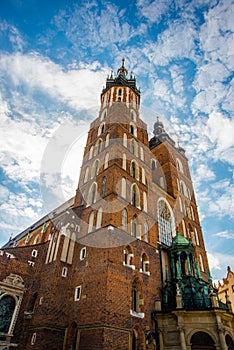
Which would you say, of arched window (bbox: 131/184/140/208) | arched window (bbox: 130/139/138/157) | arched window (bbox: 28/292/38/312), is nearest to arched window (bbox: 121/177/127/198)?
arched window (bbox: 131/184/140/208)

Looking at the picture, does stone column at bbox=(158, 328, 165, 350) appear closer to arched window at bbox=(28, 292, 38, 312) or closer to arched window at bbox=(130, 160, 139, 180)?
arched window at bbox=(28, 292, 38, 312)

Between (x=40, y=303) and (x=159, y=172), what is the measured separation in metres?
20.6

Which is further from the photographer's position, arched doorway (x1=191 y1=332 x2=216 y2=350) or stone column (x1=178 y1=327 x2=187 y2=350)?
arched doorway (x1=191 y1=332 x2=216 y2=350)

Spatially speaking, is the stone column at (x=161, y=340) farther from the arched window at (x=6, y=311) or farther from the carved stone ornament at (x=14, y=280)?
the carved stone ornament at (x=14, y=280)

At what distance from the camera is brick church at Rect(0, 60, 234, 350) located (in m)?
15.6

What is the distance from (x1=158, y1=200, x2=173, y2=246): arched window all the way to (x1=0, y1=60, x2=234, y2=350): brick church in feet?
0.34

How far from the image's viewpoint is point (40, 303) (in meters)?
17.5

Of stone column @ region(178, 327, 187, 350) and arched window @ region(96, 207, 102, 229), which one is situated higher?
arched window @ region(96, 207, 102, 229)

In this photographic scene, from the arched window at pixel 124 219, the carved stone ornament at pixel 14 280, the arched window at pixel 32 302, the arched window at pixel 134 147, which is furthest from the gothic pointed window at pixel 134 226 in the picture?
the carved stone ornament at pixel 14 280

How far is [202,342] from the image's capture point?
15547 mm

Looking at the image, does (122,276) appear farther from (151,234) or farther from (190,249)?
(190,249)

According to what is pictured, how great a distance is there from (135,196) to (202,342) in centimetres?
1152

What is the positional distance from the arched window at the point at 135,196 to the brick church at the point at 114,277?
9 centimetres

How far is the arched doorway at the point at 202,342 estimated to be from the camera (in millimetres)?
Answer: 15375
